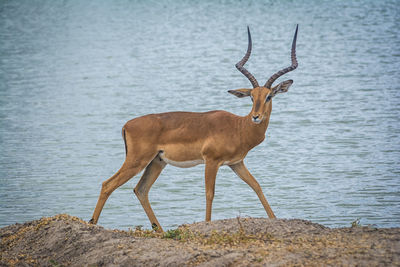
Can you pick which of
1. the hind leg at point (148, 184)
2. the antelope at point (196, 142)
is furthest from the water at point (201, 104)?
the antelope at point (196, 142)

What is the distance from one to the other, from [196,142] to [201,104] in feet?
48.0

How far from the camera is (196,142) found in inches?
465

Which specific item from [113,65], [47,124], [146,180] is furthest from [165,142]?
[113,65]

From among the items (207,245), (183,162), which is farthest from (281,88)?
(207,245)

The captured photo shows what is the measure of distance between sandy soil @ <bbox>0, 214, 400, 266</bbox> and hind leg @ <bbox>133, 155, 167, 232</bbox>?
1220 millimetres

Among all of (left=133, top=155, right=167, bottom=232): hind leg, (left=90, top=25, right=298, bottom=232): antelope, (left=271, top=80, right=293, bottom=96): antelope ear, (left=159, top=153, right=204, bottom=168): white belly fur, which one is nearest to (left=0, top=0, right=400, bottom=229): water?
(left=133, top=155, right=167, bottom=232): hind leg

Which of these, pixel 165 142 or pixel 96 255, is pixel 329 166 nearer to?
pixel 165 142

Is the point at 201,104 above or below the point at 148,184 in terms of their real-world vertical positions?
below

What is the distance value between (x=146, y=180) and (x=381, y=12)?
152 feet

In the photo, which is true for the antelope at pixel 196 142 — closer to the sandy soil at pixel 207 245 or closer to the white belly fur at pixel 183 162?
the white belly fur at pixel 183 162

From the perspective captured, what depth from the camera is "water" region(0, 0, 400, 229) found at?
48.9 ft

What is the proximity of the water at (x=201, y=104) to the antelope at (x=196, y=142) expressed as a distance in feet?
5.54

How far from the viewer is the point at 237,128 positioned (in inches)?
464

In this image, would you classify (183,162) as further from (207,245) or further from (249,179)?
(207,245)
